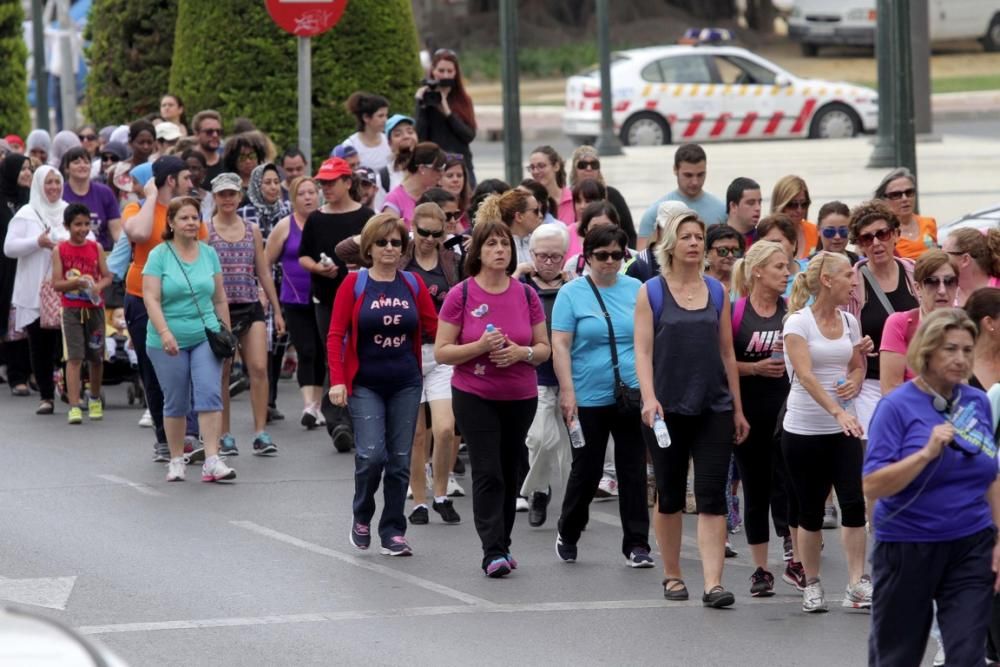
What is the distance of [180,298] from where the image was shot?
12219 mm

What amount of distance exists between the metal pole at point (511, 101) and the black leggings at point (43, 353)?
22.0 ft

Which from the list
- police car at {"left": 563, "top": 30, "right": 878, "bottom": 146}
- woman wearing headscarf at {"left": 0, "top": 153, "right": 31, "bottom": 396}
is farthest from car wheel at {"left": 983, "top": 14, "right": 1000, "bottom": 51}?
woman wearing headscarf at {"left": 0, "top": 153, "right": 31, "bottom": 396}

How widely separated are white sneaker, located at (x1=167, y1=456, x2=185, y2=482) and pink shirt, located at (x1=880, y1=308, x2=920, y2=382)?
5.20m

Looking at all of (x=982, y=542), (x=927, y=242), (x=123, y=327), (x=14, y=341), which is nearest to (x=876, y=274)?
Result: (x=927, y=242)

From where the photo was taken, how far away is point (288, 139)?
1966 centimetres

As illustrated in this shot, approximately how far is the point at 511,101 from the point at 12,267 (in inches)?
254

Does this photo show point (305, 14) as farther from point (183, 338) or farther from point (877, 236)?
point (877, 236)

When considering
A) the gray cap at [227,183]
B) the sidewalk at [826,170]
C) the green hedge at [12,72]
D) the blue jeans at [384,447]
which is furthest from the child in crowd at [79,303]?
A: the green hedge at [12,72]

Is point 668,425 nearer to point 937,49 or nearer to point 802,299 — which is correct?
point 802,299

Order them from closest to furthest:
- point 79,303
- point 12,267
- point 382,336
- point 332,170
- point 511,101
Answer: point 382,336 < point 332,170 < point 79,303 < point 12,267 < point 511,101

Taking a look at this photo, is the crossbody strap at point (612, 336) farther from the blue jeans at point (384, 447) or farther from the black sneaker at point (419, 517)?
the black sneaker at point (419, 517)

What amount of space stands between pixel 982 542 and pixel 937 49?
1615 inches

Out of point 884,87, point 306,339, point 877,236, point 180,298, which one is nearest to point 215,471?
point 180,298

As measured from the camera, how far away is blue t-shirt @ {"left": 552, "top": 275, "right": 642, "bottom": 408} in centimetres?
984
